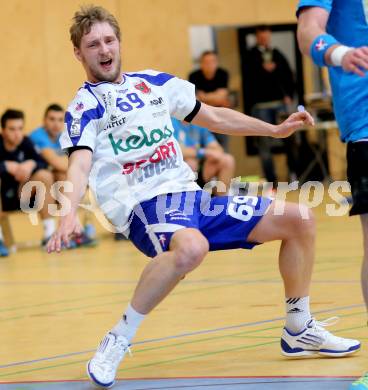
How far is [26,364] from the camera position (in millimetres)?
4648

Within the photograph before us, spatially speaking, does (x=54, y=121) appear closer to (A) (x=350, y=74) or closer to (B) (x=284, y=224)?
(B) (x=284, y=224)

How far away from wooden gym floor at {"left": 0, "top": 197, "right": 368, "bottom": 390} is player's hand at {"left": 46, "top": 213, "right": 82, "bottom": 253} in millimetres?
635

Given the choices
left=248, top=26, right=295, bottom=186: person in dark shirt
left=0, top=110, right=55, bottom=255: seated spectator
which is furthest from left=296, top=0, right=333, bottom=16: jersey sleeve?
left=248, top=26, right=295, bottom=186: person in dark shirt

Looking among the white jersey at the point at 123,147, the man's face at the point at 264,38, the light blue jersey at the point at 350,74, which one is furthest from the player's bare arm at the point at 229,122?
the man's face at the point at 264,38

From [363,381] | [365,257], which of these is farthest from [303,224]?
[363,381]

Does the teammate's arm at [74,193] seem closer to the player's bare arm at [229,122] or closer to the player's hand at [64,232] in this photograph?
the player's hand at [64,232]

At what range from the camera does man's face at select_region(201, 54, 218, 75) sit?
14078mm

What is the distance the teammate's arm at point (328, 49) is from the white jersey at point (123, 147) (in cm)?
96

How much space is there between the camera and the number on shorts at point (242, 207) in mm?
4363

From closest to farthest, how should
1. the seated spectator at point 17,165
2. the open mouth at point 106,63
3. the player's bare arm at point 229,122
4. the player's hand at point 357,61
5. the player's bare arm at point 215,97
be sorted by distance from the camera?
the player's hand at point 357,61 → the open mouth at point 106,63 → the player's bare arm at point 229,122 → the seated spectator at point 17,165 → the player's bare arm at point 215,97

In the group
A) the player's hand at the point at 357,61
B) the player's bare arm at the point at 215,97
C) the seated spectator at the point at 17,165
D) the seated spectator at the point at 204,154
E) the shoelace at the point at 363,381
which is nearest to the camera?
the player's hand at the point at 357,61

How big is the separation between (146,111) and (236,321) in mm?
1502

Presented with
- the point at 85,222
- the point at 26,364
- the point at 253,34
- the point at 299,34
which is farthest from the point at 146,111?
the point at 253,34

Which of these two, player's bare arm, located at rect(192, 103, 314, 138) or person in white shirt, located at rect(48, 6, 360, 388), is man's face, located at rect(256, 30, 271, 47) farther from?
person in white shirt, located at rect(48, 6, 360, 388)
